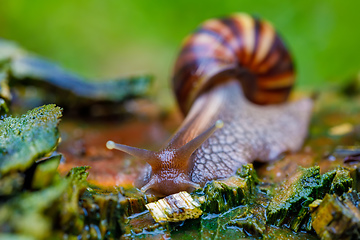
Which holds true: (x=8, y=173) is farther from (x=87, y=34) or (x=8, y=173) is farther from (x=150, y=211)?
(x=87, y=34)

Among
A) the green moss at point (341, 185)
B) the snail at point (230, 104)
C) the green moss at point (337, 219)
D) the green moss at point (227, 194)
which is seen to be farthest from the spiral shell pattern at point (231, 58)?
the green moss at point (337, 219)

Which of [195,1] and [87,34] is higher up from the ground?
[87,34]

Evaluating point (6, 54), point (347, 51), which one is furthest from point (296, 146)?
point (347, 51)

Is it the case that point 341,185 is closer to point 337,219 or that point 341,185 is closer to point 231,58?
point 337,219

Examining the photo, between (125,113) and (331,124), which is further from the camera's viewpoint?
(125,113)

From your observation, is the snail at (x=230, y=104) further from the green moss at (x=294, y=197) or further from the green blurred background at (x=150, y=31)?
the green blurred background at (x=150, y=31)

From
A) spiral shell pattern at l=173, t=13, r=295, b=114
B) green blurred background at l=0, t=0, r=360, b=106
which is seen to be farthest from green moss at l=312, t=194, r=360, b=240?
green blurred background at l=0, t=0, r=360, b=106
